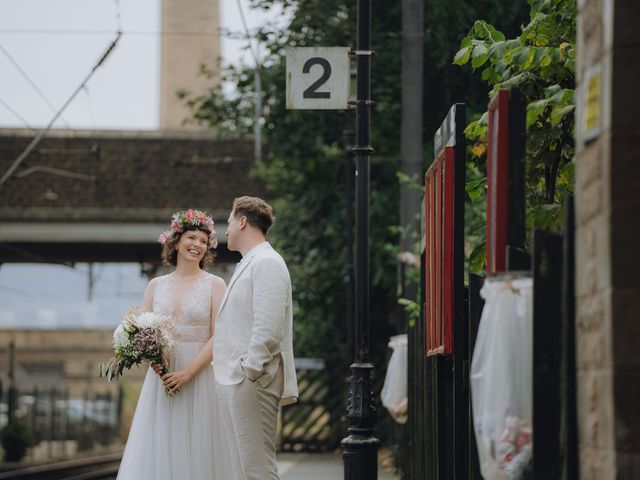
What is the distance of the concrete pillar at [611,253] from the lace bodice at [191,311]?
4033 millimetres

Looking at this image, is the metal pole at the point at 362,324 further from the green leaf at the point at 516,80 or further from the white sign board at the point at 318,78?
the green leaf at the point at 516,80

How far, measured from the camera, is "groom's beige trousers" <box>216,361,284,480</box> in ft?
26.0

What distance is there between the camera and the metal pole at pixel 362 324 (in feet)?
31.9

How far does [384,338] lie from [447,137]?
1636 centimetres

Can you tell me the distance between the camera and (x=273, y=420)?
807cm

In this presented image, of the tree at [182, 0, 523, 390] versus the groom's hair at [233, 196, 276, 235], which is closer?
the groom's hair at [233, 196, 276, 235]

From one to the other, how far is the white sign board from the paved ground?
702 cm

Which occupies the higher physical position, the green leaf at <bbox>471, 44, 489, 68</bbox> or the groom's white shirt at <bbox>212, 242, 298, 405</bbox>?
the green leaf at <bbox>471, 44, 489, 68</bbox>

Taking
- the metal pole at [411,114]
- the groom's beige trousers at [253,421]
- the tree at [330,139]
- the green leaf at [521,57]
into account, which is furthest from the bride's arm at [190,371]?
the tree at [330,139]

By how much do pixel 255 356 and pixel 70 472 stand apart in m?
23.5

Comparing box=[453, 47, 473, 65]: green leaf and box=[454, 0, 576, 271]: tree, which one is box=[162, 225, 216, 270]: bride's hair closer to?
box=[454, 0, 576, 271]: tree

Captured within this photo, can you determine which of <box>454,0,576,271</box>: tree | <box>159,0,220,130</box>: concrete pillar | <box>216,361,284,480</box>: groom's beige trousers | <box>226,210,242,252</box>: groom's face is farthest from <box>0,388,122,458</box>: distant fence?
<box>454,0,576,271</box>: tree

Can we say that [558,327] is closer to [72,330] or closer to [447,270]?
[447,270]

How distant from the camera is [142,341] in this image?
8.55 m
